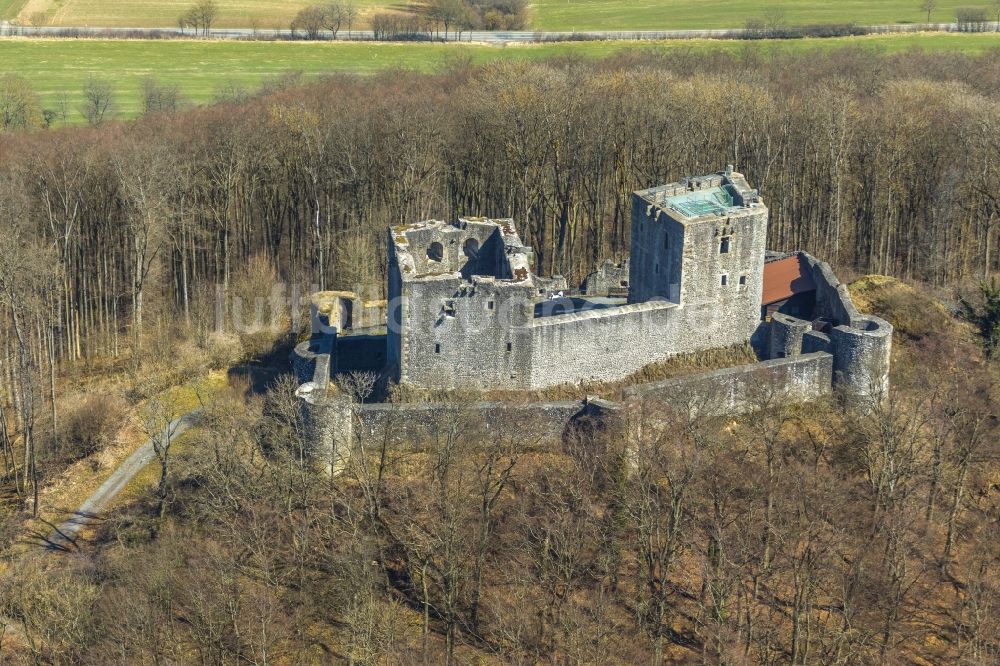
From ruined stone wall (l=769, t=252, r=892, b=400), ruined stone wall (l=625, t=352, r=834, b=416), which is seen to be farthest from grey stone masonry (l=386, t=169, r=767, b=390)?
ruined stone wall (l=625, t=352, r=834, b=416)

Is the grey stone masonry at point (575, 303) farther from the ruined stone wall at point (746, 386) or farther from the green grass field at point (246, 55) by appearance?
the green grass field at point (246, 55)

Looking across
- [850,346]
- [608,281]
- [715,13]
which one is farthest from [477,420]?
[715,13]

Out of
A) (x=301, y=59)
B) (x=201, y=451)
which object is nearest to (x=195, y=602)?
(x=201, y=451)

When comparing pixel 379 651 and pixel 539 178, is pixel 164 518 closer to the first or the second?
pixel 379 651

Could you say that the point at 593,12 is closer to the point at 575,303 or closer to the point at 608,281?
the point at 608,281

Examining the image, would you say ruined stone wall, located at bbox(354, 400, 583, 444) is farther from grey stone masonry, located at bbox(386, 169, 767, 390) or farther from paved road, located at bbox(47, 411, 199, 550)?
paved road, located at bbox(47, 411, 199, 550)
